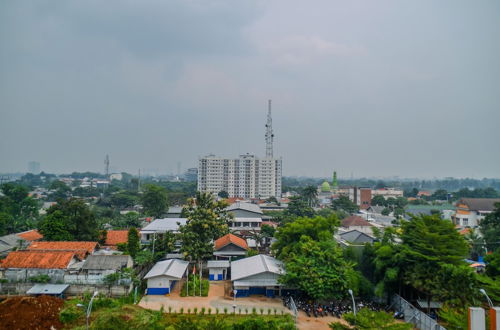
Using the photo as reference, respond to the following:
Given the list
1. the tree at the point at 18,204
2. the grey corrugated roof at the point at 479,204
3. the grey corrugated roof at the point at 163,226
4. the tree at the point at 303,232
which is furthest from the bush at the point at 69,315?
the grey corrugated roof at the point at 479,204

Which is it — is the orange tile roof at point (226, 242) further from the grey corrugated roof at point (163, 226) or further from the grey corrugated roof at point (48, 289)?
the grey corrugated roof at point (48, 289)

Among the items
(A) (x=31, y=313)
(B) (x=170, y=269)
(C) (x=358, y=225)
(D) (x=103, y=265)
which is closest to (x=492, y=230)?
(C) (x=358, y=225)

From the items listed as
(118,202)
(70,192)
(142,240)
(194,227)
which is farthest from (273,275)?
(70,192)

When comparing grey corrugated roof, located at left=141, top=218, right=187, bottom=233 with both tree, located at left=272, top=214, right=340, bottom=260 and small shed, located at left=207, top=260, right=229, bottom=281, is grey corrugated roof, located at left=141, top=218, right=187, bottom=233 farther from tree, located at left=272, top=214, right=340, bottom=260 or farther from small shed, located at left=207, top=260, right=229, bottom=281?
tree, located at left=272, top=214, right=340, bottom=260

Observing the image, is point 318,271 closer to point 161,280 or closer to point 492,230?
point 161,280

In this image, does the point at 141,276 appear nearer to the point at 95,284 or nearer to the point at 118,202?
the point at 95,284

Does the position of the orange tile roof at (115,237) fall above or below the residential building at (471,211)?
below
